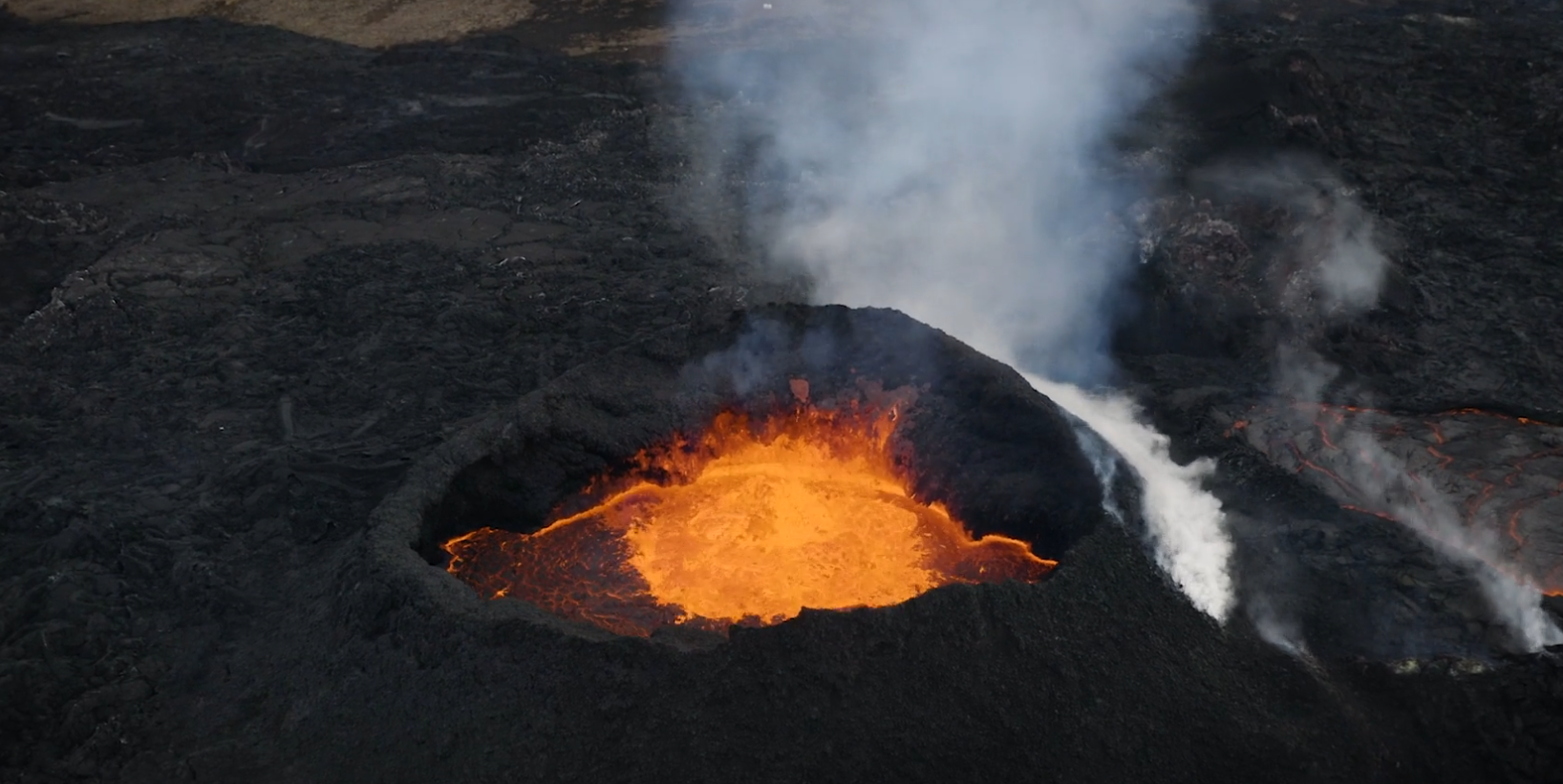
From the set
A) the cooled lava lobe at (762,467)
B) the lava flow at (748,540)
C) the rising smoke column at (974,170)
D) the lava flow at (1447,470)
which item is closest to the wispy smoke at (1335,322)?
the lava flow at (1447,470)

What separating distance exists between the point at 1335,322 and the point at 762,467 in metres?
5.04

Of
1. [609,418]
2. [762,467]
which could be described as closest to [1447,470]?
[762,467]

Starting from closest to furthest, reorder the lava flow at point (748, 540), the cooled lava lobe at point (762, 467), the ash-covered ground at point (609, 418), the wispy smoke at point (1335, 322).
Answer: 1. the ash-covered ground at point (609, 418)
2. the wispy smoke at point (1335, 322)
3. the lava flow at point (748, 540)
4. the cooled lava lobe at point (762, 467)

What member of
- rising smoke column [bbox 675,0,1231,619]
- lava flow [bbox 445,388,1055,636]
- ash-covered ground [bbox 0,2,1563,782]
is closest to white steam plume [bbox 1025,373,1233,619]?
rising smoke column [bbox 675,0,1231,619]

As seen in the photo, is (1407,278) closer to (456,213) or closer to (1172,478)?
(1172,478)

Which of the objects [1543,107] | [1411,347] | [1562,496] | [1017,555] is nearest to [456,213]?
[1017,555]

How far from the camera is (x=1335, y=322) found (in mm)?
8906

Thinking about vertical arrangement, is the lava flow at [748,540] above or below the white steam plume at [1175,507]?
below

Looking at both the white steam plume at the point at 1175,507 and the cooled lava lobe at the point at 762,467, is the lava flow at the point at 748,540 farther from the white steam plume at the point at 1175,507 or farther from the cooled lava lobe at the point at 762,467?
the white steam plume at the point at 1175,507

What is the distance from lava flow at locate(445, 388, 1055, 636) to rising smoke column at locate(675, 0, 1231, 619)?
142cm

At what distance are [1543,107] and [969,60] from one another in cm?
671

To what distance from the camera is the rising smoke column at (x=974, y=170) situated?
8.76m

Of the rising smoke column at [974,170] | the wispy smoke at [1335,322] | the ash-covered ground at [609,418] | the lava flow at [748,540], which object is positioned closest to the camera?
the ash-covered ground at [609,418]

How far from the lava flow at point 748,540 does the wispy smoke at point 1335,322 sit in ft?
6.34
